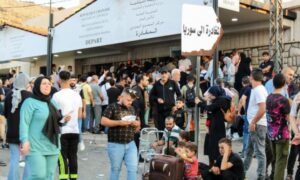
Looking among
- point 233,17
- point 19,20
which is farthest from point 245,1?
point 19,20

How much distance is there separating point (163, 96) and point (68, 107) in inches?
128

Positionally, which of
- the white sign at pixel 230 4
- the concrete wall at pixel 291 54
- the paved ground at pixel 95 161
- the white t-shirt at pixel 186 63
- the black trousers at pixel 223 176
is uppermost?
the white sign at pixel 230 4

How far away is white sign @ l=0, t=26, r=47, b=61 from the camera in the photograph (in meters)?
23.1

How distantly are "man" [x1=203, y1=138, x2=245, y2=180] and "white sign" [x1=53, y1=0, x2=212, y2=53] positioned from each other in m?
8.27

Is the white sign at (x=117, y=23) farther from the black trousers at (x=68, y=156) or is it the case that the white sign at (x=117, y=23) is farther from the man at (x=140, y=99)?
the black trousers at (x=68, y=156)

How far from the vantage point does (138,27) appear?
16.9 m

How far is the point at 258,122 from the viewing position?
24.7 ft

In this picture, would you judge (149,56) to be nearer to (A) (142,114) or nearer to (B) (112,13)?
(B) (112,13)

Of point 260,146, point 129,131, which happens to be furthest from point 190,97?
point 129,131

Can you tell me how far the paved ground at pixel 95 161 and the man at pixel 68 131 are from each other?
1088mm

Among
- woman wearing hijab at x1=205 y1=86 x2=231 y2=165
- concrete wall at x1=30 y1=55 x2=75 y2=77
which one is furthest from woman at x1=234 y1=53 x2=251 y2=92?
concrete wall at x1=30 y1=55 x2=75 y2=77

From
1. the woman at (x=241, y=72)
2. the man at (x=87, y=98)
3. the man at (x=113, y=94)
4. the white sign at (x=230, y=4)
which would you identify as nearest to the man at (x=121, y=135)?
the man at (x=113, y=94)

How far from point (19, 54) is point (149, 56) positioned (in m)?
8.04

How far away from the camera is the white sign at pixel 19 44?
23.1 metres
